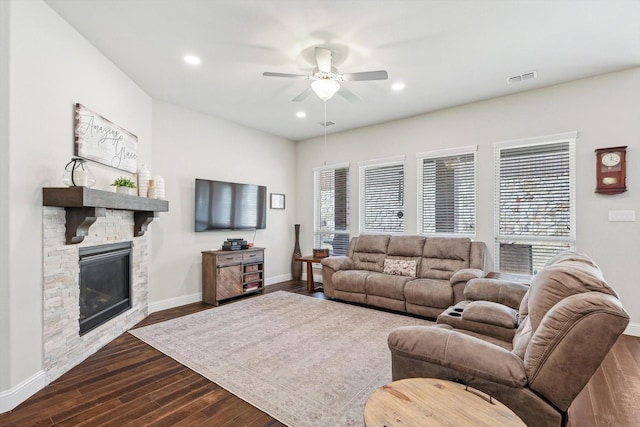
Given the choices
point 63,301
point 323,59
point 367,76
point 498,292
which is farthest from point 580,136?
point 63,301

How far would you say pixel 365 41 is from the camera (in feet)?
9.77

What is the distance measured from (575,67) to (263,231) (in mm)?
5161

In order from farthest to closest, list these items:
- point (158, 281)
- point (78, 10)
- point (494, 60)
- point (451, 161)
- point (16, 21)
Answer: point (451, 161)
point (158, 281)
point (494, 60)
point (78, 10)
point (16, 21)

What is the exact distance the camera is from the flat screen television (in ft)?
16.0

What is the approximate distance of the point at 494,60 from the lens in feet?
10.9

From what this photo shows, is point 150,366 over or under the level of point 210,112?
under

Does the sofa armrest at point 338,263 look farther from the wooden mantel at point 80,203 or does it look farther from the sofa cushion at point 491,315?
the wooden mantel at point 80,203

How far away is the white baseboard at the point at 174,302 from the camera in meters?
4.30

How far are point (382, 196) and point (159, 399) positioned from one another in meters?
4.37

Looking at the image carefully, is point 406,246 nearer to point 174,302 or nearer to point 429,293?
point 429,293

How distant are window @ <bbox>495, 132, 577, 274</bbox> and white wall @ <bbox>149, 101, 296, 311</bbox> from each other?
160 inches

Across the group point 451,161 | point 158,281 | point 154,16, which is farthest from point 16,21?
point 451,161

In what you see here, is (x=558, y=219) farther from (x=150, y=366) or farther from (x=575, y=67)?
(x=150, y=366)

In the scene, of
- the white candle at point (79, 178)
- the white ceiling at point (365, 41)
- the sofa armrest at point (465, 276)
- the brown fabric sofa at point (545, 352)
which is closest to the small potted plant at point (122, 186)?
the white candle at point (79, 178)
